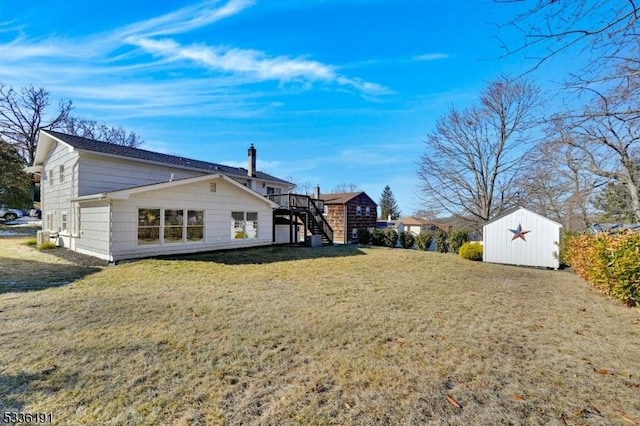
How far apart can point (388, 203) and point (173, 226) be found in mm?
53477

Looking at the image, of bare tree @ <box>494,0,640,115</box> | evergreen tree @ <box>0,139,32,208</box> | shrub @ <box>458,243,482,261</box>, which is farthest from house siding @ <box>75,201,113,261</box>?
evergreen tree @ <box>0,139,32,208</box>

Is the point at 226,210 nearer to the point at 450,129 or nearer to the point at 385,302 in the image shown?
the point at 385,302

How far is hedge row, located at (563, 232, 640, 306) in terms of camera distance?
605 centimetres

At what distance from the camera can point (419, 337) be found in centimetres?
421

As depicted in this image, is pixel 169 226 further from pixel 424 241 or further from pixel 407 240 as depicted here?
pixel 424 241

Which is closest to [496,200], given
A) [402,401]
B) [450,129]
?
[450,129]

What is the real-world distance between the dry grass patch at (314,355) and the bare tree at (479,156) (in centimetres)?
1489

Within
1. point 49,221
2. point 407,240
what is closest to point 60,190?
point 49,221

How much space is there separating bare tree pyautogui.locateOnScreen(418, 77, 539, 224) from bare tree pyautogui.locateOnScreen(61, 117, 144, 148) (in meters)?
34.1

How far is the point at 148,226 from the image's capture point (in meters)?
11.1

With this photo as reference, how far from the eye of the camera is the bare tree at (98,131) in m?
A: 32.7

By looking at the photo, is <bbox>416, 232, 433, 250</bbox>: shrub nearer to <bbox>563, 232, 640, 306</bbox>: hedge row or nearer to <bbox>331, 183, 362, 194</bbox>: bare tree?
<bbox>563, 232, 640, 306</bbox>: hedge row

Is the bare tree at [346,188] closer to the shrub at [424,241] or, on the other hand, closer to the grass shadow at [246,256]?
the shrub at [424,241]

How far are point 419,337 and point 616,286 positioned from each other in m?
5.55
